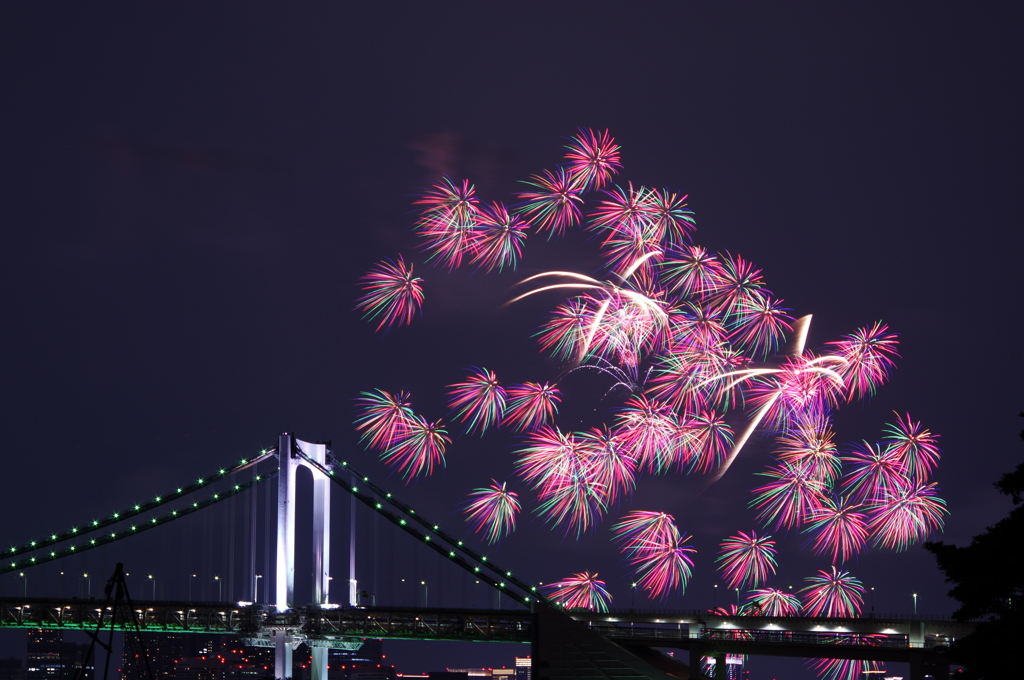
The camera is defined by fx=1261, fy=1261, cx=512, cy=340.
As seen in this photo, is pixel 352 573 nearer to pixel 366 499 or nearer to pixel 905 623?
pixel 366 499

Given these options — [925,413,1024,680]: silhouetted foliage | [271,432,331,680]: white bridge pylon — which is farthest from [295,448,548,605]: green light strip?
[925,413,1024,680]: silhouetted foliage

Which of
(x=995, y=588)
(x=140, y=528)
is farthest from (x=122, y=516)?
(x=995, y=588)

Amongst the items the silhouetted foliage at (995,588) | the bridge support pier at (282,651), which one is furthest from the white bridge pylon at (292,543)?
the silhouetted foliage at (995,588)

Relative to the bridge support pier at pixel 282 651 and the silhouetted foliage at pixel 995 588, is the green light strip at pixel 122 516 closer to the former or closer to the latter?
the bridge support pier at pixel 282 651

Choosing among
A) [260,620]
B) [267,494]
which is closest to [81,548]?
[267,494]

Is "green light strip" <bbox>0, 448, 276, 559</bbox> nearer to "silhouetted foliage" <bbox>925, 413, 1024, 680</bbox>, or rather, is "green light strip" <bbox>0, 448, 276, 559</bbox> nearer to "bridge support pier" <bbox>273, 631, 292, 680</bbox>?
"bridge support pier" <bbox>273, 631, 292, 680</bbox>
